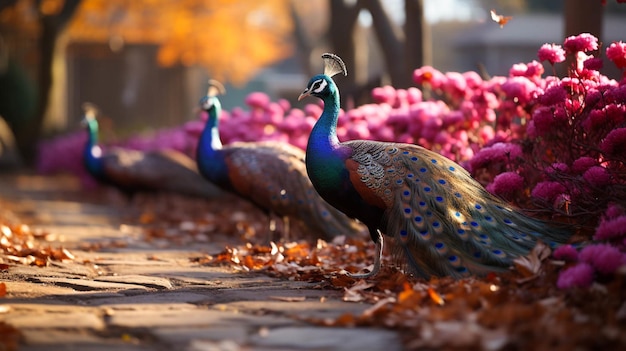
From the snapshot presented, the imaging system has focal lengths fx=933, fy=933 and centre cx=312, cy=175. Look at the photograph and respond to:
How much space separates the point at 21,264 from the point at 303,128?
456 cm

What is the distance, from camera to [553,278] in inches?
191

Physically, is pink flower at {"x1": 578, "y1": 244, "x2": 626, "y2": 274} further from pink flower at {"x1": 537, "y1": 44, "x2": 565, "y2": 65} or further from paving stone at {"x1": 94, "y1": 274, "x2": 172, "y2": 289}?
paving stone at {"x1": 94, "y1": 274, "x2": 172, "y2": 289}

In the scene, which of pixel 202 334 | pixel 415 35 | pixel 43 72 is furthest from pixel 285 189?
pixel 43 72

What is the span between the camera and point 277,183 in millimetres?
7918

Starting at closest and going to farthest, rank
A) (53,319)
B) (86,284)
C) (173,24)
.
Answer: (53,319) → (86,284) → (173,24)

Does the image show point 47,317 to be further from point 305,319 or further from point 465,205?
point 465,205

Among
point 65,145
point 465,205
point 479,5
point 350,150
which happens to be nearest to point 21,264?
point 350,150

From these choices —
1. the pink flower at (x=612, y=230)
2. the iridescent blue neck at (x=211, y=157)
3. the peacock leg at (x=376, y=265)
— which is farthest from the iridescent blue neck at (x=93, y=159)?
the pink flower at (x=612, y=230)

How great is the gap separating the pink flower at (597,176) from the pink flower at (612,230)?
77 cm

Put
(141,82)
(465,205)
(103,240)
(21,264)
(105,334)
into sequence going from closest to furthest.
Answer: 1. (105,334)
2. (465,205)
3. (21,264)
4. (103,240)
5. (141,82)

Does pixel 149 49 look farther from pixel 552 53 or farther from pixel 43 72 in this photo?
pixel 552 53

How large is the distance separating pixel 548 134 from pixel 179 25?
22472 millimetres

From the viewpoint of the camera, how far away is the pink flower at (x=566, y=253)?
4895mm

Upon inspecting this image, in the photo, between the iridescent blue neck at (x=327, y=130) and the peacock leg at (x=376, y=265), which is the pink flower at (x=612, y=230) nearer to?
the peacock leg at (x=376, y=265)
